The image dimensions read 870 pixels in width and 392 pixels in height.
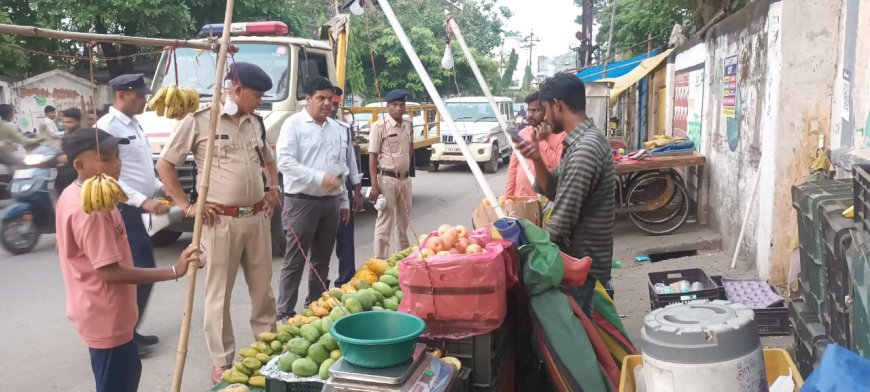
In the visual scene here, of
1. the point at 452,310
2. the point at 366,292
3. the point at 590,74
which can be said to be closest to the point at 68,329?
the point at 366,292

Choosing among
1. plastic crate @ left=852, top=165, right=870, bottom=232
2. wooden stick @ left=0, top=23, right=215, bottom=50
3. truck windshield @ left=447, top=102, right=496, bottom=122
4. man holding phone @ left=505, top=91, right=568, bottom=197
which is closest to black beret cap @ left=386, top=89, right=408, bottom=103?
man holding phone @ left=505, top=91, right=568, bottom=197

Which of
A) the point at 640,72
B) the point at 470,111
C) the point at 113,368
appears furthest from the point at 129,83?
the point at 470,111

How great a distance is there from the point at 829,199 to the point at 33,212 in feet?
28.0

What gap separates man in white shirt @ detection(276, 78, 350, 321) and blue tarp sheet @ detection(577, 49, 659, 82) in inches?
566

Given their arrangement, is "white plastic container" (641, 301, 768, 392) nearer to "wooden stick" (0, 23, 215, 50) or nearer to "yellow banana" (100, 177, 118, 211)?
"yellow banana" (100, 177, 118, 211)

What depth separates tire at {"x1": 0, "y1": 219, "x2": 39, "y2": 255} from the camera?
26.2 ft

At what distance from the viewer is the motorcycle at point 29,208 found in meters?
8.05

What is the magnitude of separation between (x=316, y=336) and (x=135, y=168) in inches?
96.0

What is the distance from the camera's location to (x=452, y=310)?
306cm

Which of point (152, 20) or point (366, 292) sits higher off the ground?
point (152, 20)

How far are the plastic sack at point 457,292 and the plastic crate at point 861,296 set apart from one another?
4.53ft

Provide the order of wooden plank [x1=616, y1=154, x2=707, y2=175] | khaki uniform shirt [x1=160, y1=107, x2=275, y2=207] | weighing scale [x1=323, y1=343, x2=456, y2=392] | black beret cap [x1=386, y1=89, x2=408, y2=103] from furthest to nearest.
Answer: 1. wooden plank [x1=616, y1=154, x2=707, y2=175]
2. black beret cap [x1=386, y1=89, x2=408, y2=103]
3. khaki uniform shirt [x1=160, y1=107, x2=275, y2=207]
4. weighing scale [x1=323, y1=343, x2=456, y2=392]

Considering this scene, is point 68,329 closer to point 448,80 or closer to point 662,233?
point 662,233

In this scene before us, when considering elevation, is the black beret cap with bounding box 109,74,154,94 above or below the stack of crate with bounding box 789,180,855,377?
above
